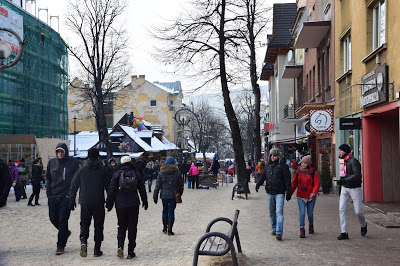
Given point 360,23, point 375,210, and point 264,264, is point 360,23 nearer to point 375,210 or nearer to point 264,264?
point 375,210

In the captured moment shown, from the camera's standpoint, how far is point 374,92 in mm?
14844

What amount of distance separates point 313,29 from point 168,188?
13.6 metres

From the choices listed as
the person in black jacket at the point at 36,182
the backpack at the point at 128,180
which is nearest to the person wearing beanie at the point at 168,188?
the backpack at the point at 128,180

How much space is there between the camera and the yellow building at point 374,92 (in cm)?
1368

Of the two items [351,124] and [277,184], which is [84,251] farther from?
[351,124]

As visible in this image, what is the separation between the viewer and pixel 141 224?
12.8m

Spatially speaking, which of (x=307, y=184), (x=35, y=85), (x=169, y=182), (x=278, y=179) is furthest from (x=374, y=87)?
(x=35, y=85)

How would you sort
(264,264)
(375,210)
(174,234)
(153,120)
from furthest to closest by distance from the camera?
(153,120)
(375,210)
(174,234)
(264,264)

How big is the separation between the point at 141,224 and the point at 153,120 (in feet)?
246

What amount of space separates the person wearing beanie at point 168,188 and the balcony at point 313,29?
12.6 m

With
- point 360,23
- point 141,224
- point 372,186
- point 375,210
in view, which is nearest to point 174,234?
point 141,224

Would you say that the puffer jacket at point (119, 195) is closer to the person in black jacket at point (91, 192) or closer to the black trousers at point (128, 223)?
the black trousers at point (128, 223)

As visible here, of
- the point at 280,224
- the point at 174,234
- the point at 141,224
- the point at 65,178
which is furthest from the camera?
the point at 141,224

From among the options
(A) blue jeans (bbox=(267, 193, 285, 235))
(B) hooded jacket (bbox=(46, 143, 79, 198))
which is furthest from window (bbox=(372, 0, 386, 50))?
(B) hooded jacket (bbox=(46, 143, 79, 198))
